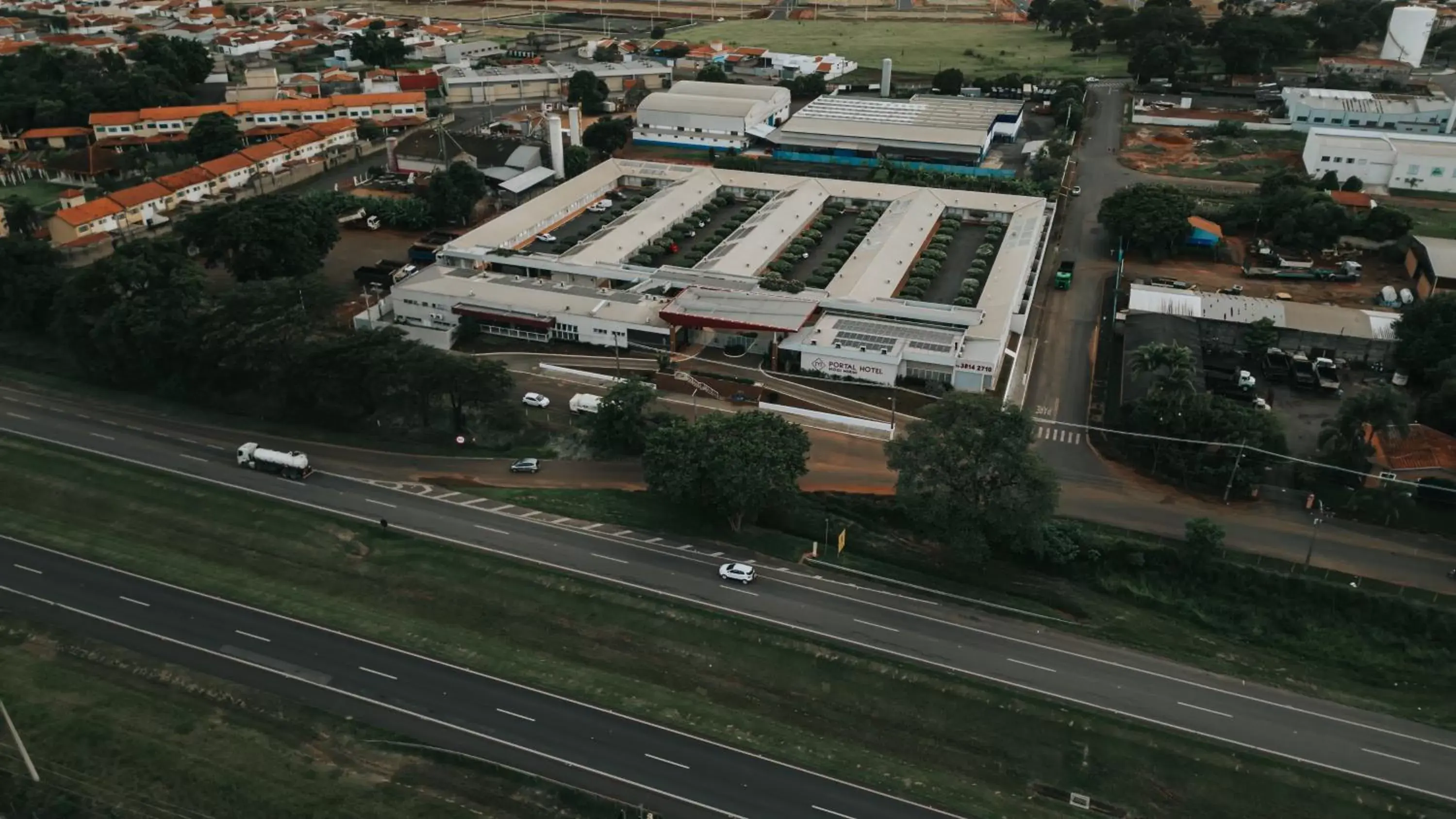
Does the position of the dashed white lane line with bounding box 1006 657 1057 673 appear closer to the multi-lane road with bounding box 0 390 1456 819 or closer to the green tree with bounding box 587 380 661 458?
the multi-lane road with bounding box 0 390 1456 819

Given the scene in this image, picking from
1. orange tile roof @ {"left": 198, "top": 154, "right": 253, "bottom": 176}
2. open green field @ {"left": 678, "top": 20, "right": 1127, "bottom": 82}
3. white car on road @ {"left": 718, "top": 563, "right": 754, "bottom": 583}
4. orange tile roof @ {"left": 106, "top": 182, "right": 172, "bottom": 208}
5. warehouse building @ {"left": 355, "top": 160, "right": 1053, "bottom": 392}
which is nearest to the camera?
white car on road @ {"left": 718, "top": 563, "right": 754, "bottom": 583}

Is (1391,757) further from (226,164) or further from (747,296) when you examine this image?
(226,164)

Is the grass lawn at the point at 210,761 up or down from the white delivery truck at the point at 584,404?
down

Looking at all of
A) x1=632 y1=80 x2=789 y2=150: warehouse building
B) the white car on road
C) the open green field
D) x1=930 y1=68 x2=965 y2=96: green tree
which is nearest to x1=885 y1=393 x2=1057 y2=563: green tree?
the white car on road

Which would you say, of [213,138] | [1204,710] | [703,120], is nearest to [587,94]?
[703,120]

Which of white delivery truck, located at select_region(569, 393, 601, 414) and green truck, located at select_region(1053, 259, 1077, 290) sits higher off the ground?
green truck, located at select_region(1053, 259, 1077, 290)

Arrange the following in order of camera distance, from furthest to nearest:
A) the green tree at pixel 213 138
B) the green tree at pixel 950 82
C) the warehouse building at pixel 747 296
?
the green tree at pixel 950 82
the green tree at pixel 213 138
the warehouse building at pixel 747 296

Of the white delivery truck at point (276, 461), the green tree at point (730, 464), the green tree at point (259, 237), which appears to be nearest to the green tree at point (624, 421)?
the green tree at point (730, 464)

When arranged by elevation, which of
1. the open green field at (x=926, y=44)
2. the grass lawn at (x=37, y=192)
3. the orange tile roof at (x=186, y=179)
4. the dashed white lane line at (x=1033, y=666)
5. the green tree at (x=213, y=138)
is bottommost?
the dashed white lane line at (x=1033, y=666)

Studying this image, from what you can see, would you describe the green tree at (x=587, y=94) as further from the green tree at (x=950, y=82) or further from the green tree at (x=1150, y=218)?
the green tree at (x=1150, y=218)
